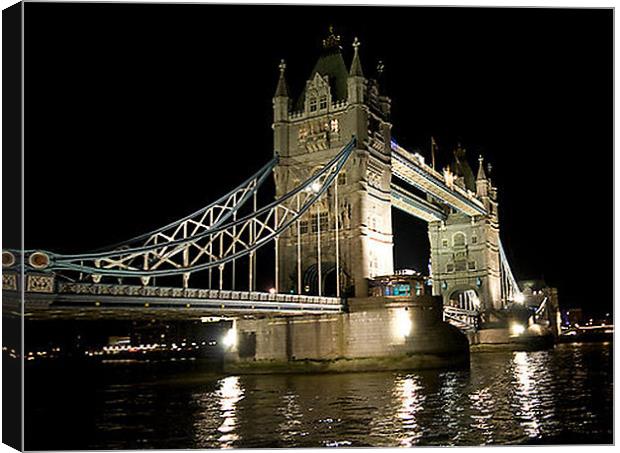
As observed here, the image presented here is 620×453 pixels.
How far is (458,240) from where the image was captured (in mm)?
73125

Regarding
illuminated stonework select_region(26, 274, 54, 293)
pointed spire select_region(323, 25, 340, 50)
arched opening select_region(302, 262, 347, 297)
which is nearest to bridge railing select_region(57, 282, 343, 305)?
illuminated stonework select_region(26, 274, 54, 293)

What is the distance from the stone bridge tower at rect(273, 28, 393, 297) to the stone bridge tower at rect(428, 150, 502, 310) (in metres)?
26.3

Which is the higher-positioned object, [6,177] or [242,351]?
[6,177]

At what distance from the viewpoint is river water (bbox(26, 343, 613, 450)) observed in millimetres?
15805

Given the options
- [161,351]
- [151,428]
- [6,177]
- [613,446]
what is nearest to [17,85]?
[6,177]

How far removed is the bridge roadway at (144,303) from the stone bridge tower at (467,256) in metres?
37.9

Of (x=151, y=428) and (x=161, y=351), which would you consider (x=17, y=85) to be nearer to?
(x=151, y=428)

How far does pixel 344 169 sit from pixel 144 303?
20694 mm

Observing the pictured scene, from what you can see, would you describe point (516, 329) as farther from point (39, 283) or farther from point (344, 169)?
point (39, 283)

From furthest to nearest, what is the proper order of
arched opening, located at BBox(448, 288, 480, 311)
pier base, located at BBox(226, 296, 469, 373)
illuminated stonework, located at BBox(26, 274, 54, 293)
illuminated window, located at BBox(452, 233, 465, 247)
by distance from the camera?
illuminated window, located at BBox(452, 233, 465, 247) → arched opening, located at BBox(448, 288, 480, 311) → pier base, located at BBox(226, 296, 469, 373) → illuminated stonework, located at BBox(26, 274, 54, 293)

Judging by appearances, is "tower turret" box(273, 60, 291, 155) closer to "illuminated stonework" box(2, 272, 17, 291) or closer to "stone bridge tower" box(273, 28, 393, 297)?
"stone bridge tower" box(273, 28, 393, 297)

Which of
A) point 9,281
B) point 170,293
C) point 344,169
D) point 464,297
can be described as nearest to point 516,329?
point 464,297

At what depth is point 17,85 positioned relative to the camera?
41.9 ft

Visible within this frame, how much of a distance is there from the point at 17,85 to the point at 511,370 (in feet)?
96.2
